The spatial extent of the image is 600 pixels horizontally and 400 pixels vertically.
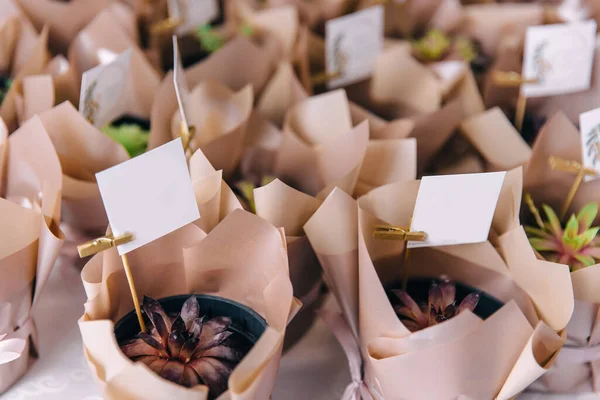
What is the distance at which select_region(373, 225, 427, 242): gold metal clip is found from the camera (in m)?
0.72

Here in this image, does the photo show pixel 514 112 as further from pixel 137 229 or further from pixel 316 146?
pixel 137 229

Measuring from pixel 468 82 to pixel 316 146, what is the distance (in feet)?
1.35

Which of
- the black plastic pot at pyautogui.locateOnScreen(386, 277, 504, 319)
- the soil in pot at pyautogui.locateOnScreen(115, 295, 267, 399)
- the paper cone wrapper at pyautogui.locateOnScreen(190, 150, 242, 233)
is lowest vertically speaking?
the black plastic pot at pyautogui.locateOnScreen(386, 277, 504, 319)

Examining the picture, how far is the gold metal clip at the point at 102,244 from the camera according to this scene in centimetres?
64

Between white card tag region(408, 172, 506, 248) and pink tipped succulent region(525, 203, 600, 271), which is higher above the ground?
white card tag region(408, 172, 506, 248)

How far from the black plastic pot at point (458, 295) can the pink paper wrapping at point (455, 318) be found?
0.01 meters

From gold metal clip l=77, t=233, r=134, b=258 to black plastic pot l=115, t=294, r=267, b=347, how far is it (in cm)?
11

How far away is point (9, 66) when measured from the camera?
114cm

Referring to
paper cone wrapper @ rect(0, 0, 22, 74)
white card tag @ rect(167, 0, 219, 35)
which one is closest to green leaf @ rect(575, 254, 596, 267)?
white card tag @ rect(167, 0, 219, 35)

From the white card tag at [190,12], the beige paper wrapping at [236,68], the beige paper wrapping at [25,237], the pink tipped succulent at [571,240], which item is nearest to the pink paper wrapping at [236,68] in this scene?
the beige paper wrapping at [236,68]

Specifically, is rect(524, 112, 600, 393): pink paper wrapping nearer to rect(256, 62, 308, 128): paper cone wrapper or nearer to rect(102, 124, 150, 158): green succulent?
rect(256, 62, 308, 128): paper cone wrapper

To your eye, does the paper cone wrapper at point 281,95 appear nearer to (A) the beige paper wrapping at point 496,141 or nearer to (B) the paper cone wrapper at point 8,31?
(A) the beige paper wrapping at point 496,141

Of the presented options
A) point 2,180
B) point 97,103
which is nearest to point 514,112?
point 97,103

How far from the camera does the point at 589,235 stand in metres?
0.82
